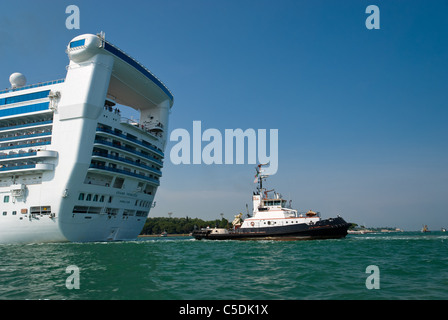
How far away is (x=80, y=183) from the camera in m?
35.3

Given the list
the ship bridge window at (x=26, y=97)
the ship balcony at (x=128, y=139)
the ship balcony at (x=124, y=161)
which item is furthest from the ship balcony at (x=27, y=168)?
the ship bridge window at (x=26, y=97)

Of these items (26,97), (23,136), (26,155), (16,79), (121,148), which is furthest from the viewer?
(16,79)

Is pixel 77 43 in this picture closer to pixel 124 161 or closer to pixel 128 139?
pixel 128 139

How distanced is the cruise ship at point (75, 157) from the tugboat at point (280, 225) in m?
16.8

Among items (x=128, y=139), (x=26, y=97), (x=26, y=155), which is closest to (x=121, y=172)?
(x=128, y=139)

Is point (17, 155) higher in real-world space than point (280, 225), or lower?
higher

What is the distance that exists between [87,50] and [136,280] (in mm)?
35143

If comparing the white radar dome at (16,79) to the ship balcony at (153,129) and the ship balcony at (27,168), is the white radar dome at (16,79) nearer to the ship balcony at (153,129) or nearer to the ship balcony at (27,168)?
the ship balcony at (27,168)

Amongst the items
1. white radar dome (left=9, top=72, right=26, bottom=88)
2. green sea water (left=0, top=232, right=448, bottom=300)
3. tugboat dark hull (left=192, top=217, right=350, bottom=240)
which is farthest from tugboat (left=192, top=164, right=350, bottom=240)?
white radar dome (left=9, top=72, right=26, bottom=88)

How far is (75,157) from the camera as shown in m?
35.2

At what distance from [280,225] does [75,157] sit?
2824 cm

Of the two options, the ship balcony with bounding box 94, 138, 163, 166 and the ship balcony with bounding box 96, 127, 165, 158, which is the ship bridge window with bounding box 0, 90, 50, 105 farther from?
the ship balcony with bounding box 94, 138, 163, 166
